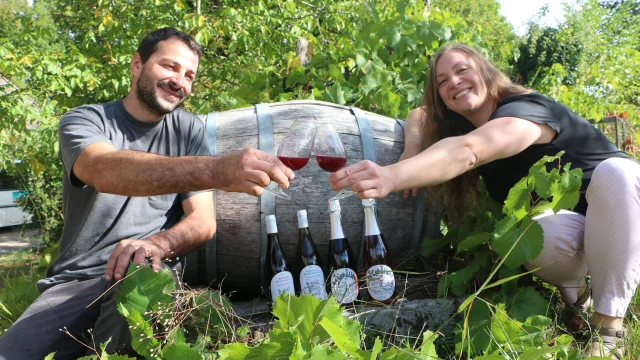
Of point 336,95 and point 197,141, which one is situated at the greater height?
point 336,95

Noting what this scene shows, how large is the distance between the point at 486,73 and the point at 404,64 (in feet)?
3.61

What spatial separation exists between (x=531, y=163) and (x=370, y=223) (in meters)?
0.73

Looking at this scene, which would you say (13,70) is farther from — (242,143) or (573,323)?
(573,323)

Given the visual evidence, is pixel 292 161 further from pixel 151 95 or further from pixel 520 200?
pixel 151 95

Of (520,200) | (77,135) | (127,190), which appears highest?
(77,135)

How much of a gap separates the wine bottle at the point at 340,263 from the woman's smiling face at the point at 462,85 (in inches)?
27.8

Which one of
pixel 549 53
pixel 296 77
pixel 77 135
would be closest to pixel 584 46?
pixel 549 53

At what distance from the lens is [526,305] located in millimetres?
2125

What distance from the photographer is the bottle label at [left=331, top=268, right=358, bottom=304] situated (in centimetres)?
220

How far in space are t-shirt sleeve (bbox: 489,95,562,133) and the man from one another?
99 cm

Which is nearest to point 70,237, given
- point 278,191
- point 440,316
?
point 278,191

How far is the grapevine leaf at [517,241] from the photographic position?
2002 millimetres

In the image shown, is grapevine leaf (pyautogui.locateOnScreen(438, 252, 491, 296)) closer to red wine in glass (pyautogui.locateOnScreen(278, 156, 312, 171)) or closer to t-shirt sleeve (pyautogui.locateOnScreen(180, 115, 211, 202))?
red wine in glass (pyautogui.locateOnScreen(278, 156, 312, 171))

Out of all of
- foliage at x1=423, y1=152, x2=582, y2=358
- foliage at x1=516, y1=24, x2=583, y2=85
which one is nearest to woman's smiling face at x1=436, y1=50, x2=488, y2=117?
foliage at x1=423, y1=152, x2=582, y2=358
